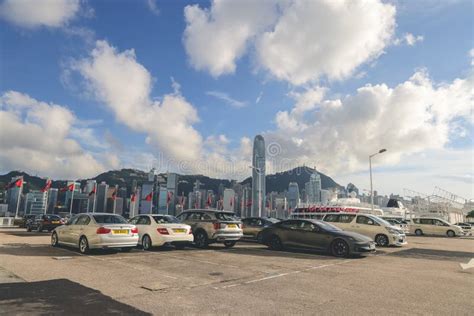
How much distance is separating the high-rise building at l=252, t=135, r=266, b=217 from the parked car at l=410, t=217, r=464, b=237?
59098 millimetres

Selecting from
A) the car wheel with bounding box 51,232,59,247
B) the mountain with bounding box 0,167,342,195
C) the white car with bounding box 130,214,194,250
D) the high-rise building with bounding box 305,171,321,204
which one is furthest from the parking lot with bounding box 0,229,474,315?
the mountain with bounding box 0,167,342,195

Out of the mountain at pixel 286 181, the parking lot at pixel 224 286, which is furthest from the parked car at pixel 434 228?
the mountain at pixel 286 181

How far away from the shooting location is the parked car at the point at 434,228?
31.1 metres

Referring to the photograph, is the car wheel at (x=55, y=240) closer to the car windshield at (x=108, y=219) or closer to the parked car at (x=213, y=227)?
the car windshield at (x=108, y=219)

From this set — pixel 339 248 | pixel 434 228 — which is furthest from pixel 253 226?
pixel 434 228

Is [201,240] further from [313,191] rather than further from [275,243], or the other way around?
[313,191]

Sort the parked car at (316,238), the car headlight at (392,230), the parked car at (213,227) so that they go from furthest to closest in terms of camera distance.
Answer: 1. the car headlight at (392,230)
2. the parked car at (213,227)
3. the parked car at (316,238)

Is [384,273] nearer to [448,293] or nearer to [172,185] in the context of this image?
[448,293]

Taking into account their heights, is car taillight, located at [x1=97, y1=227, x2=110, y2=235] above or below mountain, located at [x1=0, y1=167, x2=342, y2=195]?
below

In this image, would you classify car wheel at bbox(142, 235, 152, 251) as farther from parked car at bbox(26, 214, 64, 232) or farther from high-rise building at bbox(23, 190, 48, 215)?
high-rise building at bbox(23, 190, 48, 215)

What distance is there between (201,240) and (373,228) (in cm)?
951

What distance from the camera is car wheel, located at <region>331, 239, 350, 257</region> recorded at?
1277 cm

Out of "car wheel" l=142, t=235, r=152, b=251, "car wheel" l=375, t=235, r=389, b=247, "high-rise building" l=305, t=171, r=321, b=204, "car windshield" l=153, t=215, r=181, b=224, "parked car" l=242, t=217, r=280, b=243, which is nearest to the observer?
"car wheel" l=142, t=235, r=152, b=251

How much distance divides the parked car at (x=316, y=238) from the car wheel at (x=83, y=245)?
733cm
